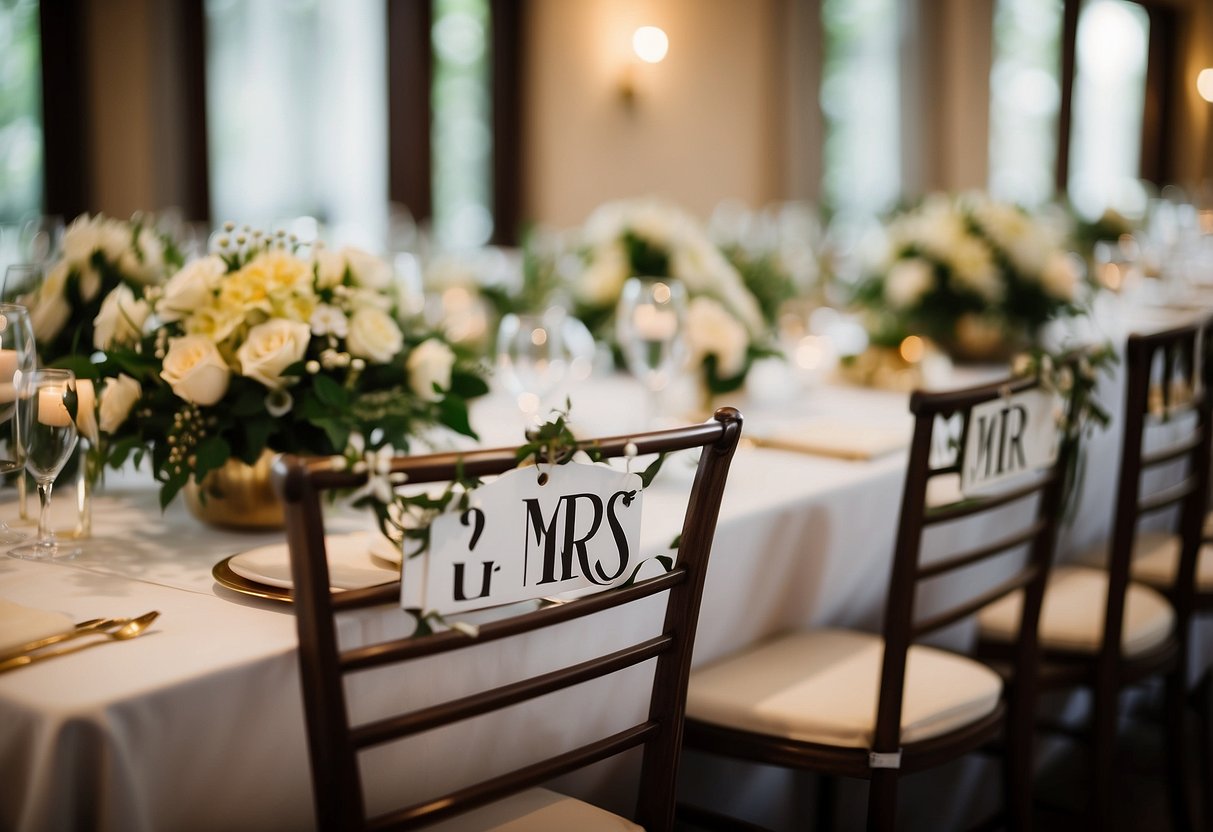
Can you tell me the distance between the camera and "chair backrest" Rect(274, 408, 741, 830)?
0.93m

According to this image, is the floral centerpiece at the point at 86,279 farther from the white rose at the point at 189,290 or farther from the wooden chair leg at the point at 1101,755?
the wooden chair leg at the point at 1101,755

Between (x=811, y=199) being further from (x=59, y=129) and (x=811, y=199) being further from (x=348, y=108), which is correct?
(x=59, y=129)

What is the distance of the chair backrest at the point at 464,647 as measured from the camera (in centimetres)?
93

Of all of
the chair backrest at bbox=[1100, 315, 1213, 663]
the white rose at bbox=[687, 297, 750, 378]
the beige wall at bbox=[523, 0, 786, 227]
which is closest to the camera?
the chair backrest at bbox=[1100, 315, 1213, 663]

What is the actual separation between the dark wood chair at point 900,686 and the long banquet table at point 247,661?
0.09 m

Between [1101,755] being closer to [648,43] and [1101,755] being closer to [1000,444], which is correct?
[1000,444]

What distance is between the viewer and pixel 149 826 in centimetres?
101

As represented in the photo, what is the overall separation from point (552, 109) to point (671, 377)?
553 centimetres

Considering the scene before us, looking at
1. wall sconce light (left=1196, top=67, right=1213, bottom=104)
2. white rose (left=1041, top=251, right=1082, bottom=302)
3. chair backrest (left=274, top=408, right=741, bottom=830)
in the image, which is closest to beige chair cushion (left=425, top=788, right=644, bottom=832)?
chair backrest (left=274, top=408, right=741, bottom=830)

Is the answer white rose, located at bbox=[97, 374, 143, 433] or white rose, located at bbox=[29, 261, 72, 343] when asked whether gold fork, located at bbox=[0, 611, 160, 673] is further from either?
white rose, located at bbox=[29, 261, 72, 343]

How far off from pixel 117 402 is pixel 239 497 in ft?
0.59

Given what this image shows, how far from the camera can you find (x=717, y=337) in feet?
7.34

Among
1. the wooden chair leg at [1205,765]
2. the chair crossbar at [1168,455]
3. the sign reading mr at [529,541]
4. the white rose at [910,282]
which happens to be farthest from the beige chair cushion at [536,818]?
the white rose at [910,282]

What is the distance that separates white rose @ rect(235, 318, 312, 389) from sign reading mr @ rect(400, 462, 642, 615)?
47 centimetres
